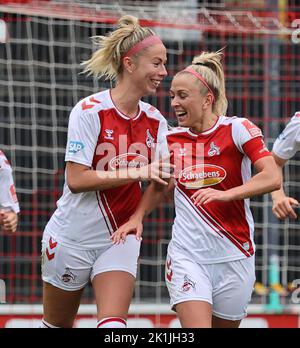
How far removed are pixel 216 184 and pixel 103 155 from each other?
697mm

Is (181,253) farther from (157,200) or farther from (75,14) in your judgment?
(75,14)

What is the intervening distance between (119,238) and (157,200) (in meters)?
0.39

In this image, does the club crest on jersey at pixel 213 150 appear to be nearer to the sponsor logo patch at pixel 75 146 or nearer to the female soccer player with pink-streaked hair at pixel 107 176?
the female soccer player with pink-streaked hair at pixel 107 176

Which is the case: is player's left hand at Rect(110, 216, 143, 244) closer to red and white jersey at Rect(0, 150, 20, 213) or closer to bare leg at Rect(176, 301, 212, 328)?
bare leg at Rect(176, 301, 212, 328)

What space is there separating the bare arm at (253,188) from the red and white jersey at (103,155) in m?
0.53

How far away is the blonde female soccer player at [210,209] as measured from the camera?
5.91 metres

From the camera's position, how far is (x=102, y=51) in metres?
6.28

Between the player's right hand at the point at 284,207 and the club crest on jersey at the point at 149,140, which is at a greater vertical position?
the club crest on jersey at the point at 149,140

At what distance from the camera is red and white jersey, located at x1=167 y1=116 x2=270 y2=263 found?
5.94 meters

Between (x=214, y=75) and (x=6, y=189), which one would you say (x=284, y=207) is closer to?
(x=214, y=75)

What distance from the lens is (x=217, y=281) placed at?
5992 millimetres

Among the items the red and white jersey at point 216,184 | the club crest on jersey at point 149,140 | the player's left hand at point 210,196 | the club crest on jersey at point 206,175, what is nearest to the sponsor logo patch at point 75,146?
the club crest on jersey at point 149,140

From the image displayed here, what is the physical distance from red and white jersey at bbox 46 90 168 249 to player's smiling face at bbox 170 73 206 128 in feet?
0.79
